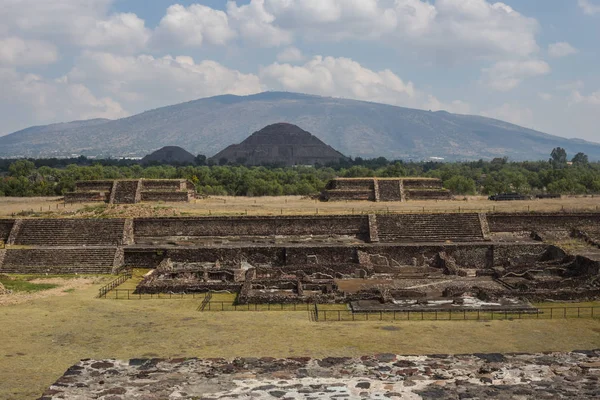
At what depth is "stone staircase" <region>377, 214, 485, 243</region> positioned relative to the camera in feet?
129

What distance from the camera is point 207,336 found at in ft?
73.5

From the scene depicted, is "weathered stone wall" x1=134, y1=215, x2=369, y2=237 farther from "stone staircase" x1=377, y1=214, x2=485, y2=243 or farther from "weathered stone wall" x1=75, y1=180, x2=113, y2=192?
"weathered stone wall" x1=75, y1=180, x2=113, y2=192

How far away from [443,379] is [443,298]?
13.3m

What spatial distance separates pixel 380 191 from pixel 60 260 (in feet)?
93.6

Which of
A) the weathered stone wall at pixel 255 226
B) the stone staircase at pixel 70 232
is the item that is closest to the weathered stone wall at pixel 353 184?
the weathered stone wall at pixel 255 226

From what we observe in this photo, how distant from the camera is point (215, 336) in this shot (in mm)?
22391

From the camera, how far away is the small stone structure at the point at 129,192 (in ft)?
171

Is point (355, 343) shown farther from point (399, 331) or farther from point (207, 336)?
point (207, 336)

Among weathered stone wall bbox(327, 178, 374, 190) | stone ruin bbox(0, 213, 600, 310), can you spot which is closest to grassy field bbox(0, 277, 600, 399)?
stone ruin bbox(0, 213, 600, 310)

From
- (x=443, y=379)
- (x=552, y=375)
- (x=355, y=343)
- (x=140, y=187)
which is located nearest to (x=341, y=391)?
(x=443, y=379)

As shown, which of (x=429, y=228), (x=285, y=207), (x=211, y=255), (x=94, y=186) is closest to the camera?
(x=211, y=255)

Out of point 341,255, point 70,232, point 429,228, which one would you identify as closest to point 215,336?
point 341,255

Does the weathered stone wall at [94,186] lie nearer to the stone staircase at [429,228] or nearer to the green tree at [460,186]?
the stone staircase at [429,228]

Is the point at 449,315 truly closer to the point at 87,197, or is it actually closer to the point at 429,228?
the point at 429,228
